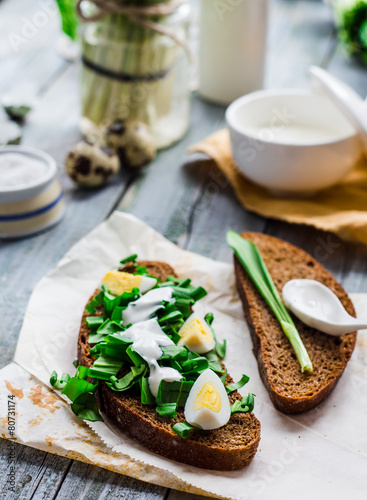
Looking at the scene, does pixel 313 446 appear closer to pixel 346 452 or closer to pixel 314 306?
pixel 346 452

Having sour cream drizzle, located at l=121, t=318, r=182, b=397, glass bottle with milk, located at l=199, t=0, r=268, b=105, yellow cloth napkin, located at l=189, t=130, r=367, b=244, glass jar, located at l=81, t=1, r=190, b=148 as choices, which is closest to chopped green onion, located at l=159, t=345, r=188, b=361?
sour cream drizzle, located at l=121, t=318, r=182, b=397

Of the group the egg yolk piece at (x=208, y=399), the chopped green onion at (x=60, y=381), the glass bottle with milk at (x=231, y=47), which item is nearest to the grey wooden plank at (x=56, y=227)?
the chopped green onion at (x=60, y=381)

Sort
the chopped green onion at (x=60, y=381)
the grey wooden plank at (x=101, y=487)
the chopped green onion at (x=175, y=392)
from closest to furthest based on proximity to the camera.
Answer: the grey wooden plank at (x=101, y=487) → the chopped green onion at (x=175, y=392) → the chopped green onion at (x=60, y=381)

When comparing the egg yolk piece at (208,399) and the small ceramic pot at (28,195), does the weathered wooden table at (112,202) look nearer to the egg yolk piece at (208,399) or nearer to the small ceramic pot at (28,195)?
the small ceramic pot at (28,195)

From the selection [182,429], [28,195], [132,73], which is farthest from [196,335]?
[132,73]

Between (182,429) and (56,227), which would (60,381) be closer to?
(182,429)

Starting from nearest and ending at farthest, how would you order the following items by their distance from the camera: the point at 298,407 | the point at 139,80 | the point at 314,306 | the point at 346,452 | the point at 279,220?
the point at 346,452
the point at 298,407
the point at 314,306
the point at 279,220
the point at 139,80

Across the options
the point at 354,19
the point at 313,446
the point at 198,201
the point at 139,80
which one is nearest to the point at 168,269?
the point at 198,201

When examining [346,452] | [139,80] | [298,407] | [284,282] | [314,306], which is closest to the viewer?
[346,452]
